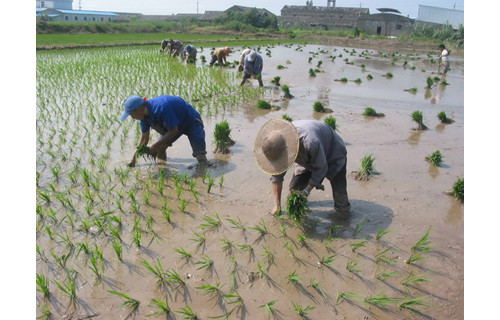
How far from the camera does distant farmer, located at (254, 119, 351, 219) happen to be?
300cm

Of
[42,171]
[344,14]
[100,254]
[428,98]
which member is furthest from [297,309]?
[344,14]

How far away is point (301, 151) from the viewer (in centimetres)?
312

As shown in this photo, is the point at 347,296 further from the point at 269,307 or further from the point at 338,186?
the point at 338,186

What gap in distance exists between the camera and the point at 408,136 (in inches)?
247

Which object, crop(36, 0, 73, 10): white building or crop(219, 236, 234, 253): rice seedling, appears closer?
crop(219, 236, 234, 253): rice seedling

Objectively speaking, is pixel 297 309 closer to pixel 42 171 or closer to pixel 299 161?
pixel 299 161

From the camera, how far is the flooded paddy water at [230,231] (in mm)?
2561

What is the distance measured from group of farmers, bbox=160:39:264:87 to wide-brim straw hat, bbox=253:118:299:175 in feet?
23.9

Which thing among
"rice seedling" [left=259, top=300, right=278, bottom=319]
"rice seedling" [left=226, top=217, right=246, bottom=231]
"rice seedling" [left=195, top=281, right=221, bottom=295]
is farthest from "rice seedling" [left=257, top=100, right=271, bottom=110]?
"rice seedling" [left=259, top=300, right=278, bottom=319]

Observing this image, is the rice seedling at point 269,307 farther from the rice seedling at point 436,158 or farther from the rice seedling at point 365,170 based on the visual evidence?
the rice seedling at point 436,158

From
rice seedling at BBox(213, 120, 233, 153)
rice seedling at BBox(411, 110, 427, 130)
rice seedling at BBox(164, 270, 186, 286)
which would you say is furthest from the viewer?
rice seedling at BBox(411, 110, 427, 130)

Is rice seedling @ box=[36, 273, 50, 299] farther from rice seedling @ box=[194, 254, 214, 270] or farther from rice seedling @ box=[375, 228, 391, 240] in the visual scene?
rice seedling @ box=[375, 228, 391, 240]

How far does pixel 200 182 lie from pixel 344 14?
48741 millimetres

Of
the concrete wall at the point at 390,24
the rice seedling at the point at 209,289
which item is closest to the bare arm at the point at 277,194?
the rice seedling at the point at 209,289
